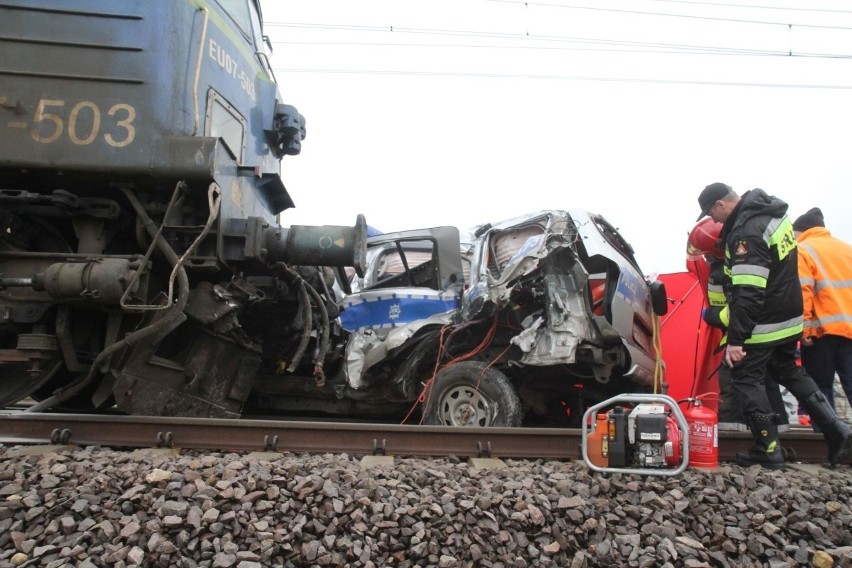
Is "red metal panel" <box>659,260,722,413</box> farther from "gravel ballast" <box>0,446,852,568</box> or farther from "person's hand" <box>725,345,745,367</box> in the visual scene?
"gravel ballast" <box>0,446,852,568</box>

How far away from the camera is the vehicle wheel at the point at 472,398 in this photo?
15.3 feet

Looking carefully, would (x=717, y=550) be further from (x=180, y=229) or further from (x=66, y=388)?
(x=66, y=388)

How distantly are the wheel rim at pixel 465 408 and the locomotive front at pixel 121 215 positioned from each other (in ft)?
4.51

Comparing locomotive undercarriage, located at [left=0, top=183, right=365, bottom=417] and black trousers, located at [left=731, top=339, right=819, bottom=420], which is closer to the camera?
black trousers, located at [left=731, top=339, right=819, bottom=420]

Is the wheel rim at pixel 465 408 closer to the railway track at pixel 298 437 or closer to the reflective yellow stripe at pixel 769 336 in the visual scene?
the railway track at pixel 298 437

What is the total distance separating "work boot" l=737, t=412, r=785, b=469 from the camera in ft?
11.4

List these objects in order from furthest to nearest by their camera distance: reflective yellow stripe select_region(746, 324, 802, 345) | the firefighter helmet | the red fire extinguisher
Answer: the firefighter helmet, reflective yellow stripe select_region(746, 324, 802, 345), the red fire extinguisher

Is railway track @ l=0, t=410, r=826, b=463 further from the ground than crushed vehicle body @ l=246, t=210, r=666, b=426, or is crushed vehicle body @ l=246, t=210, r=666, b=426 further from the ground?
crushed vehicle body @ l=246, t=210, r=666, b=426

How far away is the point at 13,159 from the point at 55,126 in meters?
0.34

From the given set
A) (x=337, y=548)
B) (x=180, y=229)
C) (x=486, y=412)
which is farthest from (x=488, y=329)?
(x=337, y=548)

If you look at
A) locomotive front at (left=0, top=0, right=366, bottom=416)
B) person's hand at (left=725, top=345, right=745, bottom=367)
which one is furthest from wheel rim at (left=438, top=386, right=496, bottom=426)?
person's hand at (left=725, top=345, right=745, bottom=367)

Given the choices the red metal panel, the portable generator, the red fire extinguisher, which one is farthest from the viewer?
the red metal panel

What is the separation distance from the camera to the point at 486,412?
187 inches

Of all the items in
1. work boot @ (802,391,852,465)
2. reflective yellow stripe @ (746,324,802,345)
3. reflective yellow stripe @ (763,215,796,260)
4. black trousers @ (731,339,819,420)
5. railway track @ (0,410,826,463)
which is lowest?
railway track @ (0,410,826,463)
